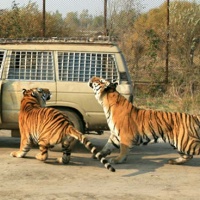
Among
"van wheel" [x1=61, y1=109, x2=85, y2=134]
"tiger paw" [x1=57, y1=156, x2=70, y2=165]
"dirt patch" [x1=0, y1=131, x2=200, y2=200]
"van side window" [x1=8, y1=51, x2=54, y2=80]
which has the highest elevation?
"van side window" [x1=8, y1=51, x2=54, y2=80]

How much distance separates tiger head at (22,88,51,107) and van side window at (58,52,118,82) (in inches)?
19.3

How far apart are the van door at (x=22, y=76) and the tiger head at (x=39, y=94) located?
278mm

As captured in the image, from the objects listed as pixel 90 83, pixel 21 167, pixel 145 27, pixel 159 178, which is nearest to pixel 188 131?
pixel 159 178

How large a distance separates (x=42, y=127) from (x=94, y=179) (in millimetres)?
1515

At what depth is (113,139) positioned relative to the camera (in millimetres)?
9062

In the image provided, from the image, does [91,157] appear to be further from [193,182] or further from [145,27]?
[145,27]

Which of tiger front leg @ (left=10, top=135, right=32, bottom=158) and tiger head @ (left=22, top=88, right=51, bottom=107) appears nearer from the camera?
tiger front leg @ (left=10, top=135, right=32, bottom=158)

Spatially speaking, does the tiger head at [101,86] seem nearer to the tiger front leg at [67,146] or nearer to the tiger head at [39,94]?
the tiger head at [39,94]

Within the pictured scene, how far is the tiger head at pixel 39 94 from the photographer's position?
9.16 m

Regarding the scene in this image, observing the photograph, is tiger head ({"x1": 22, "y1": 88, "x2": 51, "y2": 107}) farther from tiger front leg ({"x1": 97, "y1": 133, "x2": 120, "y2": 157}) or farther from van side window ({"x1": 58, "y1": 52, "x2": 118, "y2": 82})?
tiger front leg ({"x1": 97, "y1": 133, "x2": 120, "y2": 157})

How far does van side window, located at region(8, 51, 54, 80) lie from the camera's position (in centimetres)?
961

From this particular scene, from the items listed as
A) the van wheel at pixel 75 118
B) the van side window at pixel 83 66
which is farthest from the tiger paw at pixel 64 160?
the van side window at pixel 83 66

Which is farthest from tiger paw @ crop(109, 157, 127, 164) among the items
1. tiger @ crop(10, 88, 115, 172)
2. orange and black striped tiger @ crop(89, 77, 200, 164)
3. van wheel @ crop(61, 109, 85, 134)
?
van wheel @ crop(61, 109, 85, 134)

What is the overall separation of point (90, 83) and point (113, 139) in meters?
1.01
